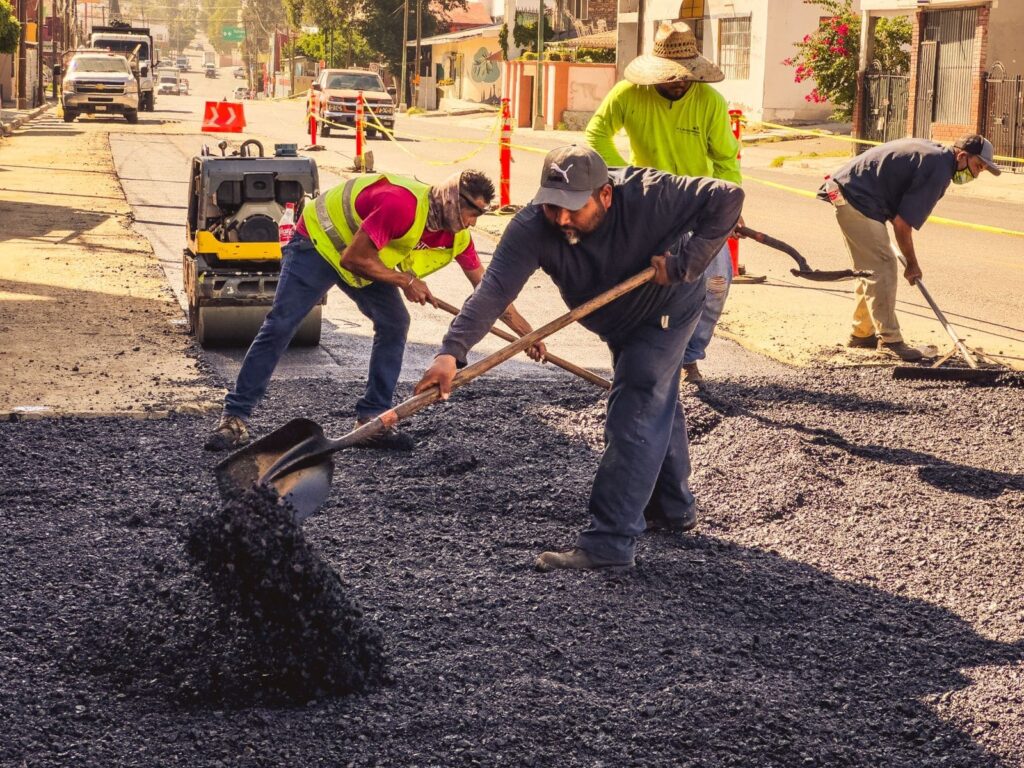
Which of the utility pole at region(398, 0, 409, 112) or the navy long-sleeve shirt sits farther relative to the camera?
the utility pole at region(398, 0, 409, 112)

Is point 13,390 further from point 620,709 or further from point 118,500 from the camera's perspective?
point 620,709

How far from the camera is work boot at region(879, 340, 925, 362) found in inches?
356

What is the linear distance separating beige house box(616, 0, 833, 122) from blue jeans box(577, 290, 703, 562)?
3436cm

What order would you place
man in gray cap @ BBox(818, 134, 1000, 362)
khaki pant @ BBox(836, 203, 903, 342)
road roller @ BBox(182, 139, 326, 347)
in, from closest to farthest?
man in gray cap @ BBox(818, 134, 1000, 362)
road roller @ BBox(182, 139, 326, 347)
khaki pant @ BBox(836, 203, 903, 342)

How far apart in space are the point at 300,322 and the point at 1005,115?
22629 millimetres

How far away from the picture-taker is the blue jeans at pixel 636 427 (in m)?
5.07

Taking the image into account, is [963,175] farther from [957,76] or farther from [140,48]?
[140,48]

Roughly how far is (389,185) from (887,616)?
9.71ft

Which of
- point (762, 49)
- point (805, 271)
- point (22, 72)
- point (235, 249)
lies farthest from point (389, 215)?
point (22, 72)

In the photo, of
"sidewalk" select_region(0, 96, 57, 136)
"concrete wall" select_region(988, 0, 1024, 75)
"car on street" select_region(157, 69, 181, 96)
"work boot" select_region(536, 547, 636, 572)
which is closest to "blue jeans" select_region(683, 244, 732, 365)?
"work boot" select_region(536, 547, 636, 572)

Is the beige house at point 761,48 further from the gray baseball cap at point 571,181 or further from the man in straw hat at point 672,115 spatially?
the gray baseball cap at point 571,181

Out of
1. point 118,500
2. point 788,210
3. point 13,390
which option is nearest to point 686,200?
point 118,500

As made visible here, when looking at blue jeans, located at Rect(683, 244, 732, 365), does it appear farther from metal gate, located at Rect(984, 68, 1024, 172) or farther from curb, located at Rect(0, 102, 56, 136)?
curb, located at Rect(0, 102, 56, 136)

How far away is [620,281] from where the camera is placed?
4.95 metres
